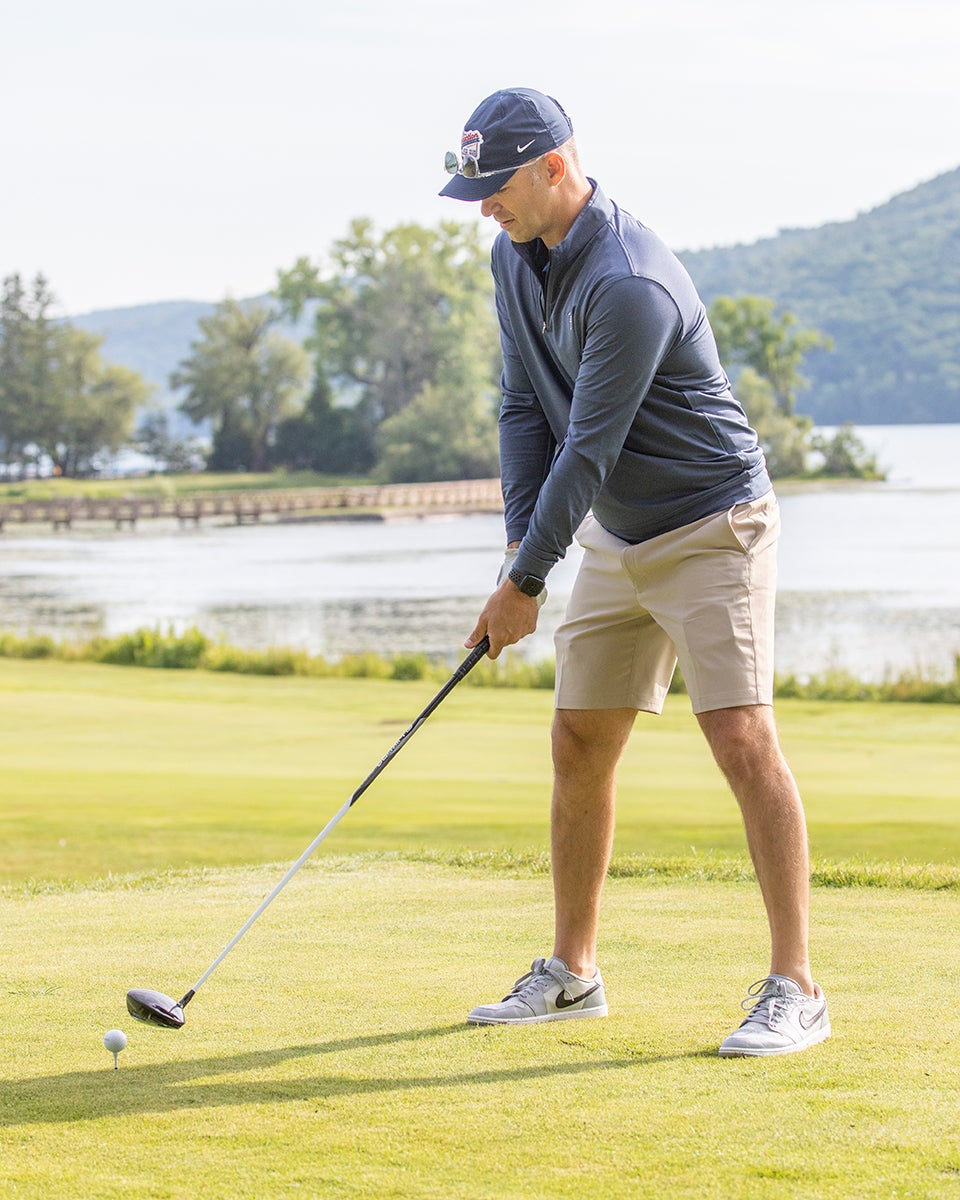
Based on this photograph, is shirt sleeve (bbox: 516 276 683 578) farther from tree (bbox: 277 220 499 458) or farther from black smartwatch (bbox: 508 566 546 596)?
tree (bbox: 277 220 499 458)

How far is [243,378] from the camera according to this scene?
97250mm

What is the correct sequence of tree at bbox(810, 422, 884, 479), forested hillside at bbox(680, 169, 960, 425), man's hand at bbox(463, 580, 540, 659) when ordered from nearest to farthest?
man's hand at bbox(463, 580, 540, 659) → tree at bbox(810, 422, 884, 479) → forested hillside at bbox(680, 169, 960, 425)

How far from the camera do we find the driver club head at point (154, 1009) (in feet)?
9.05

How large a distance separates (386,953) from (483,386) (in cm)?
8262

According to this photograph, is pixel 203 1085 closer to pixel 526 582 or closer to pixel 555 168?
pixel 526 582

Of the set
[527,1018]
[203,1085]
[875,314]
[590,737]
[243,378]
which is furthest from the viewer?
[875,314]

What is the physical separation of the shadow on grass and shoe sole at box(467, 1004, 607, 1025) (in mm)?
226

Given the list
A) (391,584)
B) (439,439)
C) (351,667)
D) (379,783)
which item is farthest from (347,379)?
(379,783)

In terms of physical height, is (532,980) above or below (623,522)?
below

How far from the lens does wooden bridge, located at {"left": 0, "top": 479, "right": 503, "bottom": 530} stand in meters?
75.6

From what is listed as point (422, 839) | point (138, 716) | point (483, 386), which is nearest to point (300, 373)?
point (483, 386)

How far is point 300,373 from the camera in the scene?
324ft

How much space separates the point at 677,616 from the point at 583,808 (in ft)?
1.54

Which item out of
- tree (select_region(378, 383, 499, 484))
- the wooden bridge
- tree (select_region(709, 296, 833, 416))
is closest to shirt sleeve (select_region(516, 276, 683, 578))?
the wooden bridge
